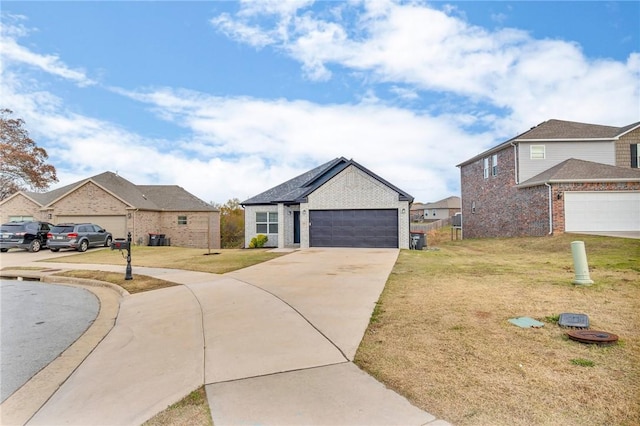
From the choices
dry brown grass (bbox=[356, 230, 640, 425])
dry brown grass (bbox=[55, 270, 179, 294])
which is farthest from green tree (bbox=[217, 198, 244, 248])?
dry brown grass (bbox=[356, 230, 640, 425])

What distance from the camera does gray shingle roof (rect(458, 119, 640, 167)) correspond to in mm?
24625

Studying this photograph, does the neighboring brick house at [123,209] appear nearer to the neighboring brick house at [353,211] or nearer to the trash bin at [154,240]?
the trash bin at [154,240]

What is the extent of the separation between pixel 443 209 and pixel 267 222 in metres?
52.3

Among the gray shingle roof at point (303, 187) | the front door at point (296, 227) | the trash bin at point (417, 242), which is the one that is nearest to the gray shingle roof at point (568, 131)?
the trash bin at point (417, 242)

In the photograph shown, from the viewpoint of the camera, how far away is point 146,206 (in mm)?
30781

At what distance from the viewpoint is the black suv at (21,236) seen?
72.1ft

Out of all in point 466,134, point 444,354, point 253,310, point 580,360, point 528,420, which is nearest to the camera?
point 528,420

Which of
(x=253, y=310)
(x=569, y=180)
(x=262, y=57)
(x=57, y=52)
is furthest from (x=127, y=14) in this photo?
(x=569, y=180)

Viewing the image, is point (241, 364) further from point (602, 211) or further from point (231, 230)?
point (231, 230)

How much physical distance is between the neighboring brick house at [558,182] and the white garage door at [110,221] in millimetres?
29433

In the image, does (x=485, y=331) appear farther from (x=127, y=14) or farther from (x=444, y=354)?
(x=127, y=14)

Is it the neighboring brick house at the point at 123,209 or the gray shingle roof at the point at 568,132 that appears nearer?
the gray shingle roof at the point at 568,132

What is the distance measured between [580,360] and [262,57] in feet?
59.0

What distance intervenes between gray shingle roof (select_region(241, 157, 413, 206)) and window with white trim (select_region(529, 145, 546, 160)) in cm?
1141
